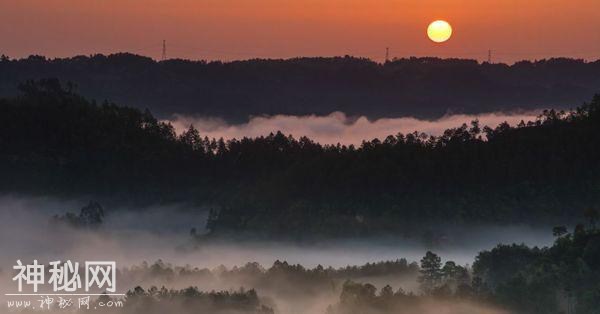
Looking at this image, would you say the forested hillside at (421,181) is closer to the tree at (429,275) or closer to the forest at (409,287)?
the forest at (409,287)

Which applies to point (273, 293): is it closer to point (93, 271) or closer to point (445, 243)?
point (93, 271)

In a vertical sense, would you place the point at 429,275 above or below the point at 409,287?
above

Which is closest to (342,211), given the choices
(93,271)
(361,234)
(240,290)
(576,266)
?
(361,234)

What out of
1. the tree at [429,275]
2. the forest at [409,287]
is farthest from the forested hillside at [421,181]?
the tree at [429,275]

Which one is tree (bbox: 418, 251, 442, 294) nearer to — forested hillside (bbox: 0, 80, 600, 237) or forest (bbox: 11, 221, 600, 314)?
forest (bbox: 11, 221, 600, 314)

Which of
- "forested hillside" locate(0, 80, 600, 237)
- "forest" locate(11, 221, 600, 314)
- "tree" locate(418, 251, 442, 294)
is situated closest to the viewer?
"forest" locate(11, 221, 600, 314)

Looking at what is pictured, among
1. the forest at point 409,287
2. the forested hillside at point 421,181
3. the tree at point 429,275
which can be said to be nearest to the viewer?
the forest at point 409,287

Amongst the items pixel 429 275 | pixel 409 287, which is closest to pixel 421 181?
pixel 429 275

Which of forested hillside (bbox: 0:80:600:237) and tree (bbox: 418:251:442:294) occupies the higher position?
forested hillside (bbox: 0:80:600:237)

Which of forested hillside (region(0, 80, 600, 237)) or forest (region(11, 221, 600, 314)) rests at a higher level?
forested hillside (region(0, 80, 600, 237))

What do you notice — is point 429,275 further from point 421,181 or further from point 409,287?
point 421,181

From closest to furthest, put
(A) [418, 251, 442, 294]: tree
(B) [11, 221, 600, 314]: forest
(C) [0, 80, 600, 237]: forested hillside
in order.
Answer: (B) [11, 221, 600, 314]: forest → (A) [418, 251, 442, 294]: tree → (C) [0, 80, 600, 237]: forested hillside

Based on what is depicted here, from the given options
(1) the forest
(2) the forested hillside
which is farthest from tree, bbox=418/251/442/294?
(2) the forested hillside

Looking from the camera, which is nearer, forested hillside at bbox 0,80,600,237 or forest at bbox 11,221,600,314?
forest at bbox 11,221,600,314
